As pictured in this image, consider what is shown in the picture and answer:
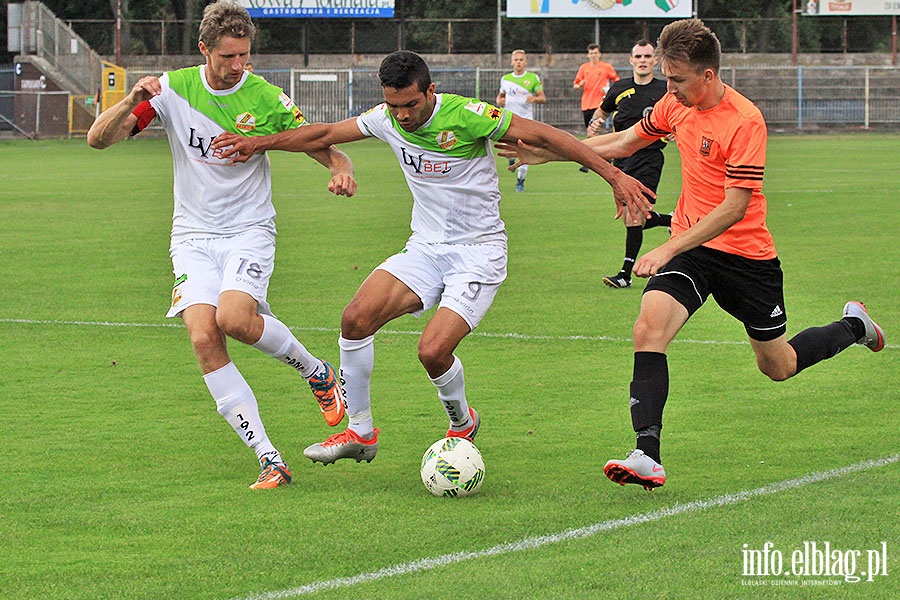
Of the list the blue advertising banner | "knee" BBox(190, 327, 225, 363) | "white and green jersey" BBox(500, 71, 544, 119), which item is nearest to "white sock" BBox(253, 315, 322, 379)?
"knee" BBox(190, 327, 225, 363)

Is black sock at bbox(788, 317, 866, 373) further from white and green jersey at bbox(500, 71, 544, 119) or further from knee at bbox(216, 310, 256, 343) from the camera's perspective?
white and green jersey at bbox(500, 71, 544, 119)

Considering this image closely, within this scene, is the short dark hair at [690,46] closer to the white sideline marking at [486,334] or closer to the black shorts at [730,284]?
the black shorts at [730,284]

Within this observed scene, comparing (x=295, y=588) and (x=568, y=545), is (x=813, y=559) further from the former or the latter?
(x=295, y=588)

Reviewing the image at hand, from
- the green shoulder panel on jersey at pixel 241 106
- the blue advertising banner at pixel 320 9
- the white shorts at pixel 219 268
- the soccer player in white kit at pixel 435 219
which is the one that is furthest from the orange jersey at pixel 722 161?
the blue advertising banner at pixel 320 9

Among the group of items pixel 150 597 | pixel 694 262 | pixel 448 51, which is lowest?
pixel 150 597

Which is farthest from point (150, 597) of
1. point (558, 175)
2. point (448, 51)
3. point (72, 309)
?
point (448, 51)

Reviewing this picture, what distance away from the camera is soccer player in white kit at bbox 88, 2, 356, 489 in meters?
6.50

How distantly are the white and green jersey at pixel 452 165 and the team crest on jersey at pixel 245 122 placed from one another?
0.53 meters

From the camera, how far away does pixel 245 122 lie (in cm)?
684

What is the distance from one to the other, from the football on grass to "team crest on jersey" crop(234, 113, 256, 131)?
1.95m

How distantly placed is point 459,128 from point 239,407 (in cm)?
170

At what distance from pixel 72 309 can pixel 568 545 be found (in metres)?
7.36

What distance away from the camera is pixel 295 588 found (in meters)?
4.65

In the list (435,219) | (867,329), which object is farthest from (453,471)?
(867,329)
